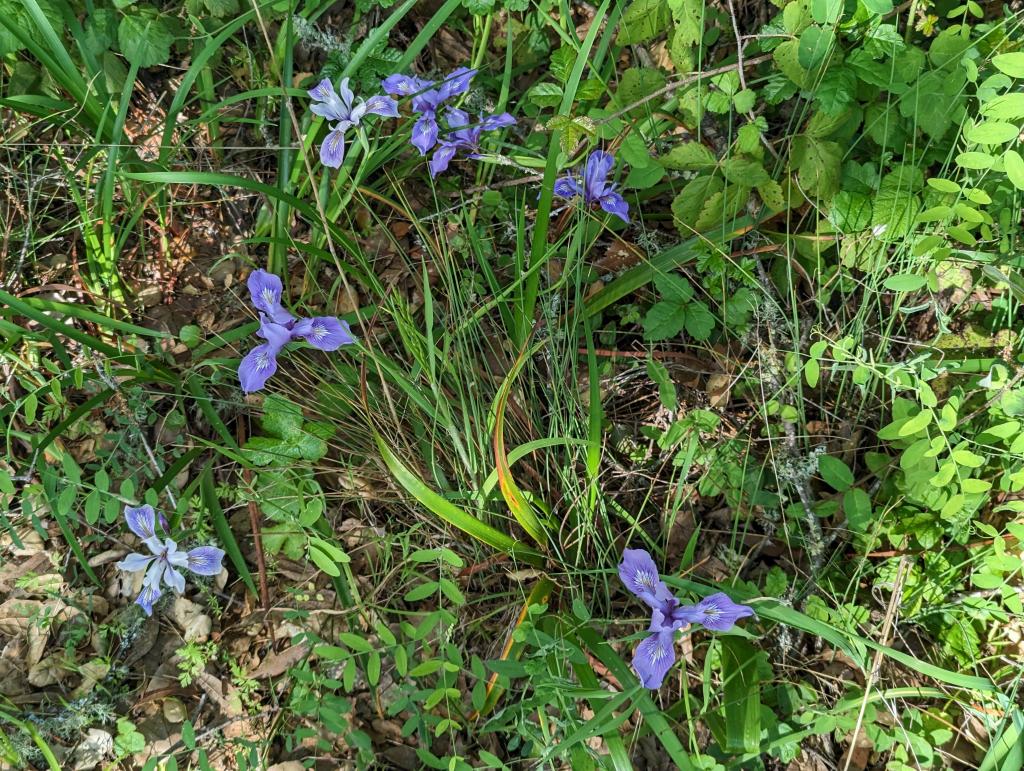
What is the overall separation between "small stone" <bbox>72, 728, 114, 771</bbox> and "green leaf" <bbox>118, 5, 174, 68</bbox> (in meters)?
1.84

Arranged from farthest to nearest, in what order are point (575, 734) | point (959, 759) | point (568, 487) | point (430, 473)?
1. point (430, 473)
2. point (568, 487)
3. point (959, 759)
4. point (575, 734)

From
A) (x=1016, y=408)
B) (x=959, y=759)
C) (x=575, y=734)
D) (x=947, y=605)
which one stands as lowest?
(x=959, y=759)

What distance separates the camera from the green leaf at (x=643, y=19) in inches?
72.4

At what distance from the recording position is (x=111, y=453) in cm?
212

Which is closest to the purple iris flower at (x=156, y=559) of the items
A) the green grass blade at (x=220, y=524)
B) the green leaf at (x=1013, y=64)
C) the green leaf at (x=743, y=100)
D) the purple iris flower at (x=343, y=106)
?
the green grass blade at (x=220, y=524)

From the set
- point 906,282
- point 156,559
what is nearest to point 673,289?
point 906,282

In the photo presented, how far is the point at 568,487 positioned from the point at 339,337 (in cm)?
69

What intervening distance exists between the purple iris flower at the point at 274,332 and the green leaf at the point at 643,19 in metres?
1.03

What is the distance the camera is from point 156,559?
1.83 m

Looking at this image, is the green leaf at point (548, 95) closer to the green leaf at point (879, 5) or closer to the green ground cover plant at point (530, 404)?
the green ground cover plant at point (530, 404)

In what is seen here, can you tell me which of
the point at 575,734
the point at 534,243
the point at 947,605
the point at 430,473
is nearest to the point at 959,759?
the point at 947,605

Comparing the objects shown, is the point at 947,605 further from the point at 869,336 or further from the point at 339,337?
the point at 339,337

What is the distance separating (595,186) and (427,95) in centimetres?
50

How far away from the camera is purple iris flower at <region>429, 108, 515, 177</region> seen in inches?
78.6
